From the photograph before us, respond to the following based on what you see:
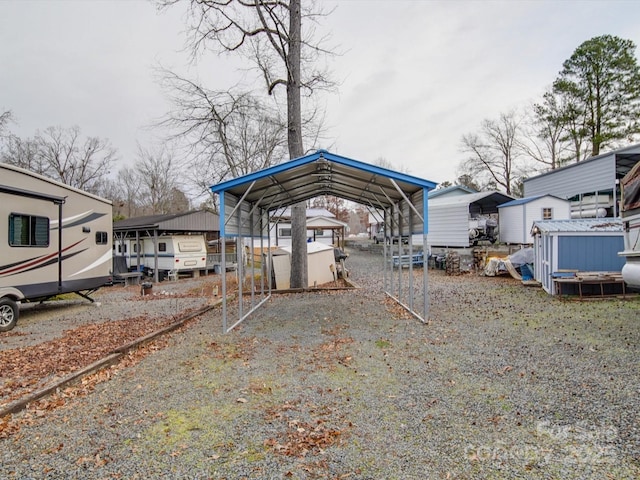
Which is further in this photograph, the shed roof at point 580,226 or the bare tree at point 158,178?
the bare tree at point 158,178

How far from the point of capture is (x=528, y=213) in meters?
18.5

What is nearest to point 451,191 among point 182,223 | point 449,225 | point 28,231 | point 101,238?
point 449,225

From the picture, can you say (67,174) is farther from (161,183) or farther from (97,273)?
(97,273)

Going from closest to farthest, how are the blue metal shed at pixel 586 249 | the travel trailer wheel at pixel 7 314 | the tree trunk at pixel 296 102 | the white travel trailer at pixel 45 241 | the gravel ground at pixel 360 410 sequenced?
the gravel ground at pixel 360 410
the travel trailer wheel at pixel 7 314
the white travel trailer at pixel 45 241
the blue metal shed at pixel 586 249
the tree trunk at pixel 296 102

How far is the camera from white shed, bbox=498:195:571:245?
60.6ft

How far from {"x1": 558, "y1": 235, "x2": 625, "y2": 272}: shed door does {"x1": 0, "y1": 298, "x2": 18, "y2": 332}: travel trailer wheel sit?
505 inches

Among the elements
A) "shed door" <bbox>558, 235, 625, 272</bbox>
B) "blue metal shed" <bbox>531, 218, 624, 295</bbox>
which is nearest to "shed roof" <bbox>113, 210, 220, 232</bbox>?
"blue metal shed" <bbox>531, 218, 624, 295</bbox>

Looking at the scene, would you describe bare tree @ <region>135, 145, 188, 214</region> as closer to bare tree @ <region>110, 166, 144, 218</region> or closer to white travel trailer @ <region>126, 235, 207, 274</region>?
bare tree @ <region>110, 166, 144, 218</region>

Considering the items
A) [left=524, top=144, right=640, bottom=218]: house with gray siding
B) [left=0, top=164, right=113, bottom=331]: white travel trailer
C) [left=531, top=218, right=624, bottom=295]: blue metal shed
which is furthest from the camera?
[left=524, top=144, right=640, bottom=218]: house with gray siding

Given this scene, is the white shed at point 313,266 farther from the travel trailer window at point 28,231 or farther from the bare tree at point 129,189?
the bare tree at point 129,189

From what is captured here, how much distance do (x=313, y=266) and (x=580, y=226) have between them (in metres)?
8.06

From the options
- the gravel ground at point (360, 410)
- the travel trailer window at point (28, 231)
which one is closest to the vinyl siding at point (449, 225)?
the gravel ground at point (360, 410)

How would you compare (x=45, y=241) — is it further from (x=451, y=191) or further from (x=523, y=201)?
(x=451, y=191)

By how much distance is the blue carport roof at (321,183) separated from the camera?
21.0 feet
